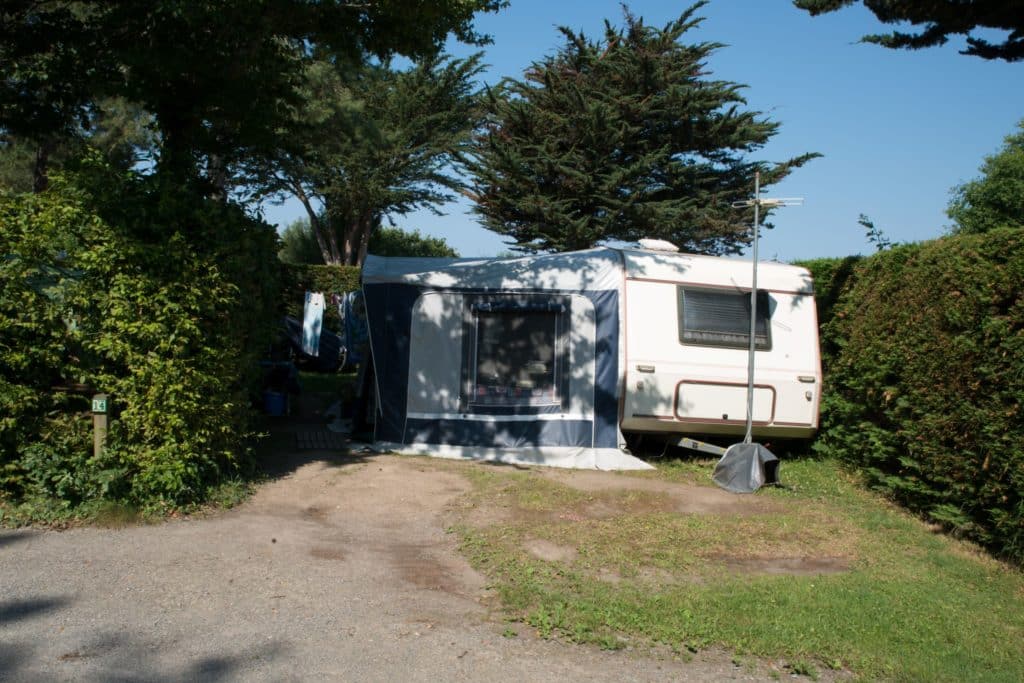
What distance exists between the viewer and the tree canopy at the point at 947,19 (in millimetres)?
7598

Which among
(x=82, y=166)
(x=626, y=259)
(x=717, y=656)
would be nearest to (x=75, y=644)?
(x=717, y=656)

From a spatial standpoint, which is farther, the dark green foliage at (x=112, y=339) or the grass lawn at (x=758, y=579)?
the dark green foliage at (x=112, y=339)

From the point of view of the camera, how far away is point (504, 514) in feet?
23.2

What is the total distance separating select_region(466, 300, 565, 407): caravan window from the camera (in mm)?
9648

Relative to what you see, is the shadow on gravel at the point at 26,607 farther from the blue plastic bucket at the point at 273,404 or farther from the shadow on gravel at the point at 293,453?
the blue plastic bucket at the point at 273,404

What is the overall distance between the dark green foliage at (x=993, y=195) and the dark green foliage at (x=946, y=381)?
16.2 metres

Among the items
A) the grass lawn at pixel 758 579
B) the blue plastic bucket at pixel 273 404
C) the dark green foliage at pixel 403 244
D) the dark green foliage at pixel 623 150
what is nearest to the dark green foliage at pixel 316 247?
the dark green foliage at pixel 403 244

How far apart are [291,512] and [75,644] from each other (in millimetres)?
2695

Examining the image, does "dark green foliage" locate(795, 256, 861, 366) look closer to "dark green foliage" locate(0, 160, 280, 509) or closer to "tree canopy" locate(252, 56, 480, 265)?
"dark green foliage" locate(0, 160, 280, 509)

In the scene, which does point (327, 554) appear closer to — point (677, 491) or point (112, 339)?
point (112, 339)

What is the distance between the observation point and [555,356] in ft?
31.7

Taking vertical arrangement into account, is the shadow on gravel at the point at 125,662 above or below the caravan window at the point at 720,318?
below

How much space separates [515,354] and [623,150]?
12082 millimetres

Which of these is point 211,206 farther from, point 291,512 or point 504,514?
point 504,514
